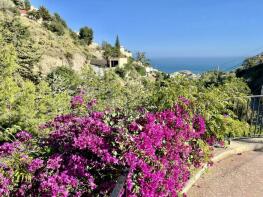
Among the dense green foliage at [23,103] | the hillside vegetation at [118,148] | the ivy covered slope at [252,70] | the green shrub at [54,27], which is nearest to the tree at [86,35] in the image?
the green shrub at [54,27]

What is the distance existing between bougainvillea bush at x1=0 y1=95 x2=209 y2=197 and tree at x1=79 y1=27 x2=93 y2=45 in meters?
87.7

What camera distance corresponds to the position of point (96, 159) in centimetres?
361

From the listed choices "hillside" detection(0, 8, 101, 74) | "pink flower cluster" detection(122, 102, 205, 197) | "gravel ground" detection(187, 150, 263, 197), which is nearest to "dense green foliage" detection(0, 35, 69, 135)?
"pink flower cluster" detection(122, 102, 205, 197)

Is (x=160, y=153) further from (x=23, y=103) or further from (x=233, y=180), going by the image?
(x=23, y=103)

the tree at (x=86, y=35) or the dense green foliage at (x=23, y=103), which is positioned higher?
the tree at (x=86, y=35)

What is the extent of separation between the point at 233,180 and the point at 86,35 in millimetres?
88507

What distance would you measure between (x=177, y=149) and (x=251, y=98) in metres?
4.59

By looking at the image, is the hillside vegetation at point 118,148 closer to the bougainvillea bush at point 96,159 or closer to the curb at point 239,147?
the bougainvillea bush at point 96,159

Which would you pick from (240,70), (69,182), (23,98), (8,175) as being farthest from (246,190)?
(240,70)

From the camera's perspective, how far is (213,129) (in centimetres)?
567

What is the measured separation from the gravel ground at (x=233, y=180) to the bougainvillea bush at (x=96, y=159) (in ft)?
4.44

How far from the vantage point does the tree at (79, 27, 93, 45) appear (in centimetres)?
9138

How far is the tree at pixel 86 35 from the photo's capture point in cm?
9138

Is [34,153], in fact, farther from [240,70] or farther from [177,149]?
[240,70]
